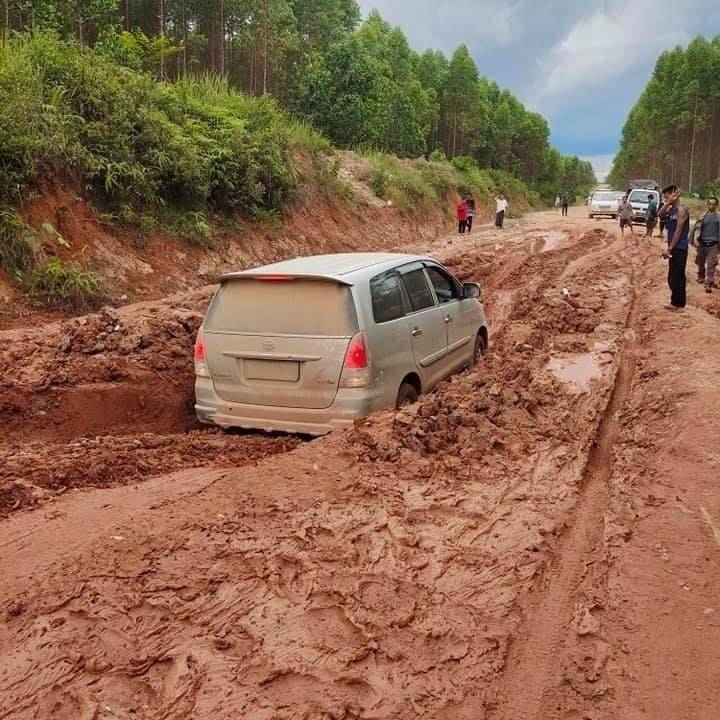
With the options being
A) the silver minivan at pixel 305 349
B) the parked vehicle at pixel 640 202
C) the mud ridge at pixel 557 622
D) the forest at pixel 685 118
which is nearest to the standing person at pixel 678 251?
the silver minivan at pixel 305 349

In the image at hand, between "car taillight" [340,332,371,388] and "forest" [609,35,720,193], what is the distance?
193 ft

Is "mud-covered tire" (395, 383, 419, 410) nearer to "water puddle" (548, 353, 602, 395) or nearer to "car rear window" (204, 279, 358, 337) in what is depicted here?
"car rear window" (204, 279, 358, 337)

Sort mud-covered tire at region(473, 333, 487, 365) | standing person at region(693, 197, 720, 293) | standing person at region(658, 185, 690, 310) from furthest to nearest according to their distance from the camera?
1. standing person at region(693, 197, 720, 293)
2. standing person at region(658, 185, 690, 310)
3. mud-covered tire at region(473, 333, 487, 365)

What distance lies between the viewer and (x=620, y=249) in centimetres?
2023

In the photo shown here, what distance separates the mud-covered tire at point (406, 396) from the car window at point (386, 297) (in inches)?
24.4

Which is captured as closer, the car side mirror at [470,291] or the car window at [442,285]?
the car window at [442,285]

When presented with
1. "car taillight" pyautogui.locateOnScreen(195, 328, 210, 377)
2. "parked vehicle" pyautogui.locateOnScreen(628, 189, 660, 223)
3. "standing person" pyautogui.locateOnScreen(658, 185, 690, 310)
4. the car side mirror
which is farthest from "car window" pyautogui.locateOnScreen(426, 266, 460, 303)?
"parked vehicle" pyautogui.locateOnScreen(628, 189, 660, 223)

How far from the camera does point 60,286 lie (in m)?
11.0

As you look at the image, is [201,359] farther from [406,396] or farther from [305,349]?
[406,396]

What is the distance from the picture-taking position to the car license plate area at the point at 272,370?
559 cm

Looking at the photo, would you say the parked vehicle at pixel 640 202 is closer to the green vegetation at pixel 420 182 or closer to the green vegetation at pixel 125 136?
the green vegetation at pixel 420 182

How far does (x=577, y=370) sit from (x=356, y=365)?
11.9 ft

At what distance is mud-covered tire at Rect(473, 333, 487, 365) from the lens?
326 inches

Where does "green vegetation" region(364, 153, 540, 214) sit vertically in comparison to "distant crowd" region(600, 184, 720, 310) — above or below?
above
